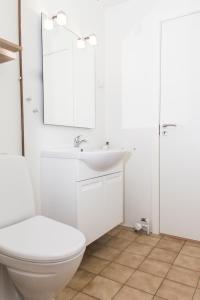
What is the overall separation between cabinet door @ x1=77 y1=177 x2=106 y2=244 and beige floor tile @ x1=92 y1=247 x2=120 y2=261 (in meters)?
0.20

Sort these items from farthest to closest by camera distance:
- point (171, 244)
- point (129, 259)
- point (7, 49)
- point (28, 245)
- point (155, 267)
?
1. point (171, 244)
2. point (129, 259)
3. point (155, 267)
4. point (7, 49)
5. point (28, 245)

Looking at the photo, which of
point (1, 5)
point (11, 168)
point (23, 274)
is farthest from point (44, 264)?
point (1, 5)

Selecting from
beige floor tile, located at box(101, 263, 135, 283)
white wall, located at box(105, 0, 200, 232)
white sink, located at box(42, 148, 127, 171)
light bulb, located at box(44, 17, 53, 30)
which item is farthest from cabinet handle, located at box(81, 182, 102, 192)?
light bulb, located at box(44, 17, 53, 30)

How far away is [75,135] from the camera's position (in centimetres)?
211

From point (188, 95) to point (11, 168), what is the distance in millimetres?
1619

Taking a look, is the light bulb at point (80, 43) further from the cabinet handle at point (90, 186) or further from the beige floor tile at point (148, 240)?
the beige floor tile at point (148, 240)

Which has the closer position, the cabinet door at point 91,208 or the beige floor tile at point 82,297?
the beige floor tile at point 82,297

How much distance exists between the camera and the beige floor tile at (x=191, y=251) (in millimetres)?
1861

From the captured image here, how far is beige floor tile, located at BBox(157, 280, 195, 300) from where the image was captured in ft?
4.40

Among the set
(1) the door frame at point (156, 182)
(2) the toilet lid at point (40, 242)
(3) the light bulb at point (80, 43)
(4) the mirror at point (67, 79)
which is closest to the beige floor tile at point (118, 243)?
(1) the door frame at point (156, 182)

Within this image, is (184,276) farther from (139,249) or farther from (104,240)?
(104,240)

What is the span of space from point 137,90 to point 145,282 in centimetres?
168

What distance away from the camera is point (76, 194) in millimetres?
1556

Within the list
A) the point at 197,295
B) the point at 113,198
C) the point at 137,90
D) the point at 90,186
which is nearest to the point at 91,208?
the point at 90,186
